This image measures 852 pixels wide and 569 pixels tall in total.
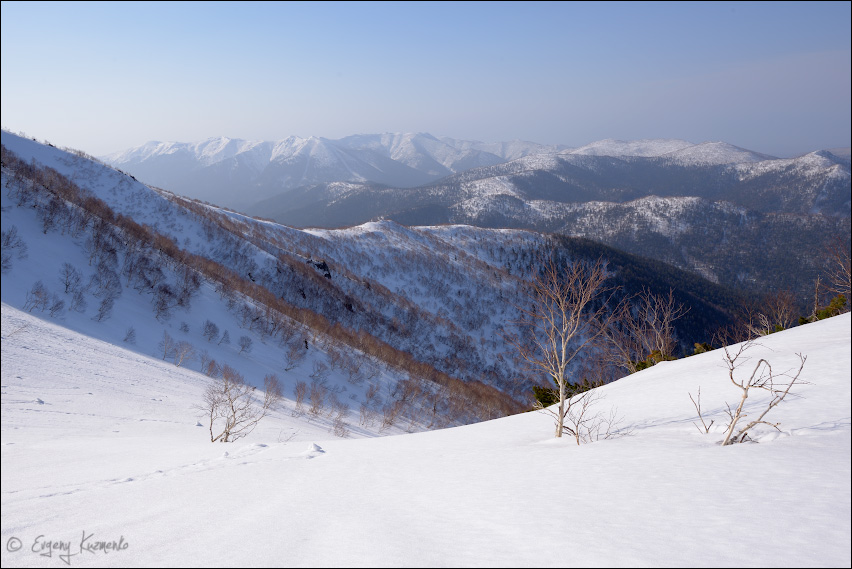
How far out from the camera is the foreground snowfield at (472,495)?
13.9 feet

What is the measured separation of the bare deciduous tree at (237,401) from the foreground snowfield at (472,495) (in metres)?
6.84

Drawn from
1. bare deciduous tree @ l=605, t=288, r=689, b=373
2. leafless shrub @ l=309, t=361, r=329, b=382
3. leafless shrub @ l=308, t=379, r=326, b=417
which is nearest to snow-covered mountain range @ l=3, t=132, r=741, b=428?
leafless shrub @ l=309, t=361, r=329, b=382

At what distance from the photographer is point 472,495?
21.0 ft

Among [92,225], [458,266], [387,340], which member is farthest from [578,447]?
[458,266]

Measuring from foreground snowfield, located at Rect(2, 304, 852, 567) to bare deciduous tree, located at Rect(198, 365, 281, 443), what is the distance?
6835mm

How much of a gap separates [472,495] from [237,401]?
2497 centimetres

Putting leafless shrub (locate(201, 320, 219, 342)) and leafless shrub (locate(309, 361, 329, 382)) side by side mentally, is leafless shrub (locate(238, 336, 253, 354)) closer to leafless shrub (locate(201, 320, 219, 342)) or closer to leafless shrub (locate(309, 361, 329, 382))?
leafless shrub (locate(201, 320, 219, 342))

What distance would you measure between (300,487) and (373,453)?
3.72m

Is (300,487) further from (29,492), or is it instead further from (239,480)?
(29,492)

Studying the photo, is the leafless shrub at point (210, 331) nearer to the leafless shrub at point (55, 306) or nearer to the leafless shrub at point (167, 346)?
the leafless shrub at point (167, 346)

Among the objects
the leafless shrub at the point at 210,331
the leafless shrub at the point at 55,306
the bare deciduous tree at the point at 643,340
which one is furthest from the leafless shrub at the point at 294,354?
the bare deciduous tree at the point at 643,340

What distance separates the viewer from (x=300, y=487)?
7.26 meters

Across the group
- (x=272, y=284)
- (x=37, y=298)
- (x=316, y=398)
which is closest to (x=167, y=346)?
(x=37, y=298)

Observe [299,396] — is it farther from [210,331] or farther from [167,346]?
[210,331]
